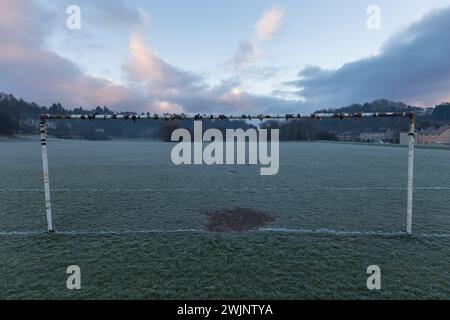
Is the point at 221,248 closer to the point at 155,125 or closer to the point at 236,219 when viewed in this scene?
the point at 236,219

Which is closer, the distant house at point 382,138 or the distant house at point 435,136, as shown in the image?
the distant house at point 435,136

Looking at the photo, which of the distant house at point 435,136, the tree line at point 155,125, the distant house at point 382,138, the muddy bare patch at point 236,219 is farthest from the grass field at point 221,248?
the distant house at point 435,136

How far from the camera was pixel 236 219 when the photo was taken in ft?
20.3

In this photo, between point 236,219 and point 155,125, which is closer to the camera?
point 236,219

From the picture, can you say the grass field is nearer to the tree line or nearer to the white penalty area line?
the white penalty area line

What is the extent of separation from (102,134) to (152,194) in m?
135

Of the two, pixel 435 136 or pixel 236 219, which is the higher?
pixel 435 136

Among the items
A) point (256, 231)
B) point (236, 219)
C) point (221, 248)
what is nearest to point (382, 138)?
point (236, 219)

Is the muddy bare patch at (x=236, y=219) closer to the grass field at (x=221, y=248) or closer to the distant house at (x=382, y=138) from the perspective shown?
the grass field at (x=221, y=248)

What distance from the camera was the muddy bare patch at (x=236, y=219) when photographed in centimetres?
555

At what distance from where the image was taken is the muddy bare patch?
219 inches

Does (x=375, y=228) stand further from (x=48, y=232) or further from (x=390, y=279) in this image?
(x=48, y=232)

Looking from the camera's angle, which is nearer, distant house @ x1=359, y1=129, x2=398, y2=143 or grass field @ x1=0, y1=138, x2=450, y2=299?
grass field @ x1=0, y1=138, x2=450, y2=299

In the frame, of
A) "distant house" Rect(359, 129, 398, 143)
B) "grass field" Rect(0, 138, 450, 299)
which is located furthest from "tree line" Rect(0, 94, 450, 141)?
"grass field" Rect(0, 138, 450, 299)
